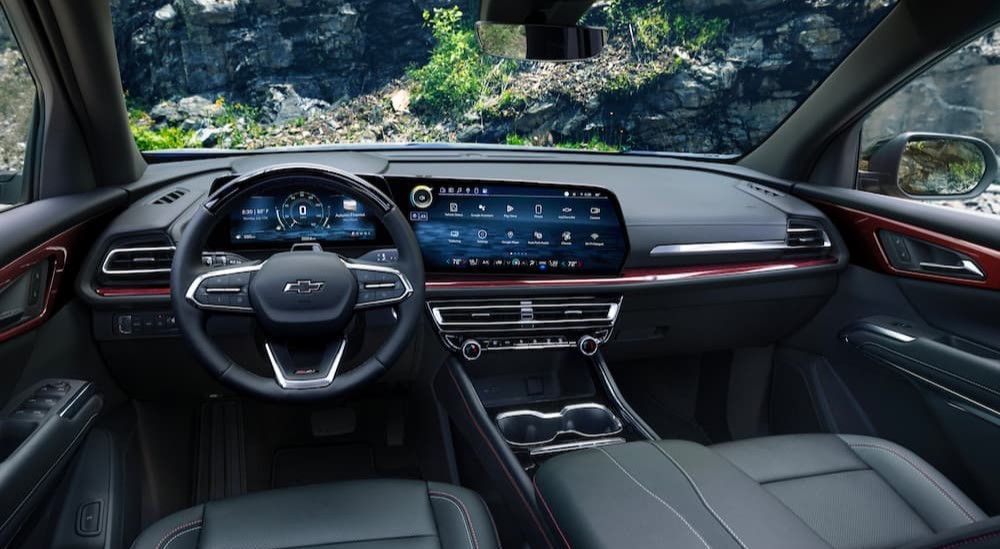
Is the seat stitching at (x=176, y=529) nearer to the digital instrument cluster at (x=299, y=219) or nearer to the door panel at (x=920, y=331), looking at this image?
the digital instrument cluster at (x=299, y=219)

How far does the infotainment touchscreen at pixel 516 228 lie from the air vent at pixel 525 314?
107 mm

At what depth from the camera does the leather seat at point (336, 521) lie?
154 centimetres

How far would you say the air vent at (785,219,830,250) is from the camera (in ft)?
8.91

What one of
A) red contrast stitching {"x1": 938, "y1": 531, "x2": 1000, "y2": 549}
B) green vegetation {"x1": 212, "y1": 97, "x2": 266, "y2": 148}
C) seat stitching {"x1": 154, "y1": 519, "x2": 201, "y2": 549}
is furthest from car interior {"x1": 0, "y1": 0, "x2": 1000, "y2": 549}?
red contrast stitching {"x1": 938, "y1": 531, "x2": 1000, "y2": 549}

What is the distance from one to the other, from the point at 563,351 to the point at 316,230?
3.26 feet

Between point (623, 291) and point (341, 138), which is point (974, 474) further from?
point (341, 138)

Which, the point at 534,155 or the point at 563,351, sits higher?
the point at 534,155

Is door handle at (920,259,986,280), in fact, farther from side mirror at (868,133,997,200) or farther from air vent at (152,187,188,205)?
air vent at (152,187,188,205)

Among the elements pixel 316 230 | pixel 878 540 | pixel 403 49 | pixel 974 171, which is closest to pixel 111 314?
pixel 316 230

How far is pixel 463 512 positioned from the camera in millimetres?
1680

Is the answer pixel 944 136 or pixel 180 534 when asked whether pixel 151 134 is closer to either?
pixel 180 534

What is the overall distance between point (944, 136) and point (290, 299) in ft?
7.43

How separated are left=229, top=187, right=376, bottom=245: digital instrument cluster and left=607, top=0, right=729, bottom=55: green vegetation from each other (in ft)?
4.40

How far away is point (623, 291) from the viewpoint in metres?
2.54
